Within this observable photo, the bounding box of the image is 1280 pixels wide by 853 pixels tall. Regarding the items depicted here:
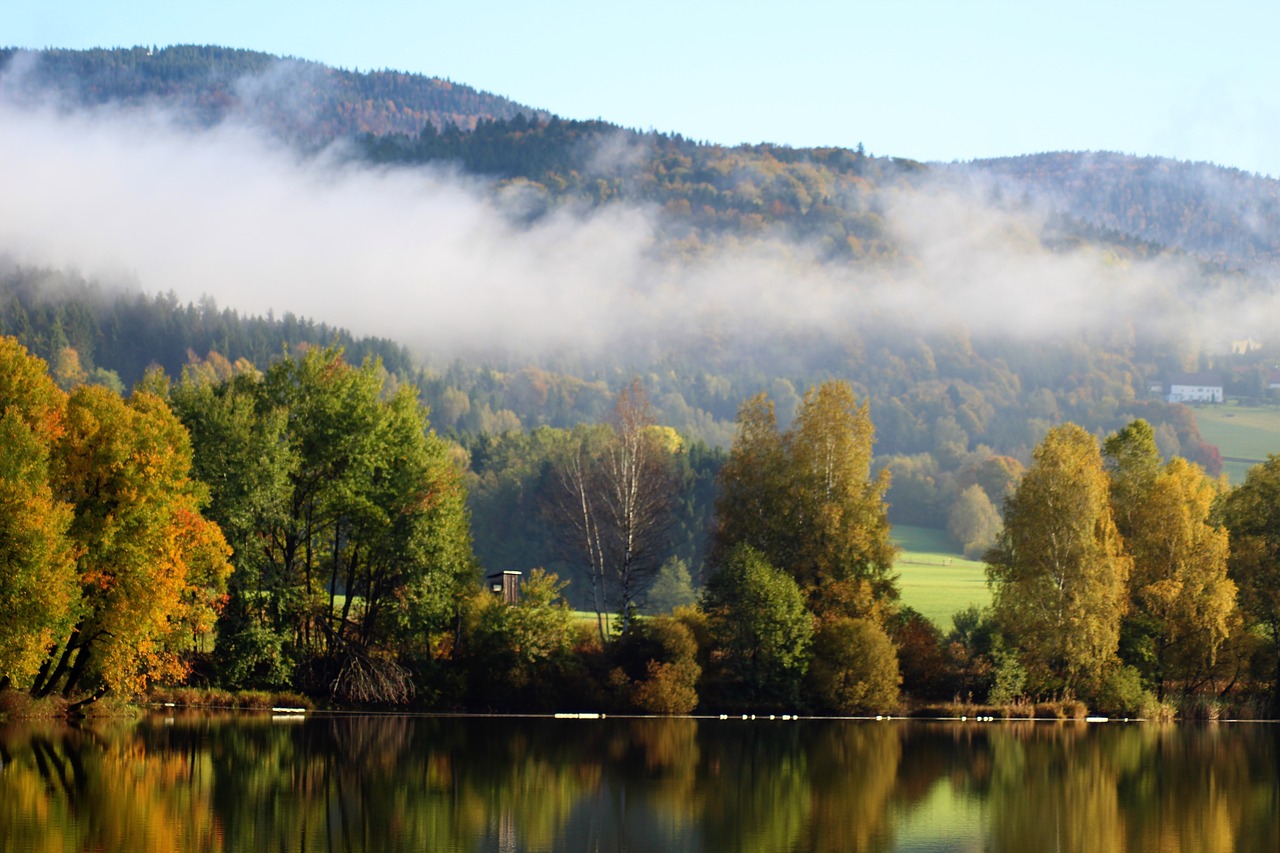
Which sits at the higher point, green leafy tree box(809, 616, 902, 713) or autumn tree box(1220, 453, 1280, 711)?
autumn tree box(1220, 453, 1280, 711)

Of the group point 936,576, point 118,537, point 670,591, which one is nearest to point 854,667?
point 118,537

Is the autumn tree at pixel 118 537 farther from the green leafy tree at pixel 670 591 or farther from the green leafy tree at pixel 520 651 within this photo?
the green leafy tree at pixel 670 591

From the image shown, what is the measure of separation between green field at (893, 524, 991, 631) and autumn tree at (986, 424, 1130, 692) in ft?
29.2

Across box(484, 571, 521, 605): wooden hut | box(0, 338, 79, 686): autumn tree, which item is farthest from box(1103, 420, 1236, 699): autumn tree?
box(0, 338, 79, 686): autumn tree

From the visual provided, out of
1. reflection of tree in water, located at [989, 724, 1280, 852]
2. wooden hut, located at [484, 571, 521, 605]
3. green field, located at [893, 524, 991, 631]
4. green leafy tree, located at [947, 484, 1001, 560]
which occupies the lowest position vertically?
reflection of tree in water, located at [989, 724, 1280, 852]

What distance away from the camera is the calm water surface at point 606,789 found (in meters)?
29.5

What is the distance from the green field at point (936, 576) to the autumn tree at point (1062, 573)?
8886mm

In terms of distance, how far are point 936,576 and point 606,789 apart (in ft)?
332

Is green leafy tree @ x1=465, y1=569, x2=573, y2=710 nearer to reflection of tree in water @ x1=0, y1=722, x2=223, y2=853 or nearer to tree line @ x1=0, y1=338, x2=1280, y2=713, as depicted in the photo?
tree line @ x1=0, y1=338, x2=1280, y2=713

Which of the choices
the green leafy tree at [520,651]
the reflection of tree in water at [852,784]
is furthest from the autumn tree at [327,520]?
Result: the reflection of tree in water at [852,784]

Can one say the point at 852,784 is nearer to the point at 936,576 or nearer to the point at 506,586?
the point at 506,586

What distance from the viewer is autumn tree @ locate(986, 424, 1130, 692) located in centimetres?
6556

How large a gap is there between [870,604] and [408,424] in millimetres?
21404

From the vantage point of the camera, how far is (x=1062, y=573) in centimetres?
6675
